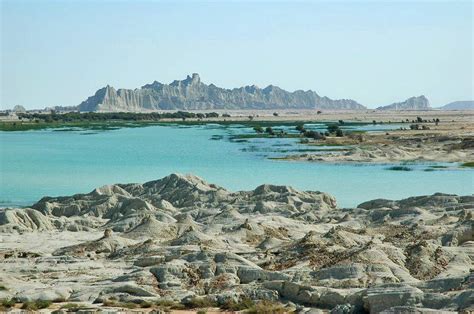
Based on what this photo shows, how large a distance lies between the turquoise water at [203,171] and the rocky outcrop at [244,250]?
21.0 ft

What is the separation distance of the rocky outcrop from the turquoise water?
641 cm

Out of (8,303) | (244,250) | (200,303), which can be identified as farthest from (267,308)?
(244,250)

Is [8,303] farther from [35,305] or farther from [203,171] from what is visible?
[203,171]

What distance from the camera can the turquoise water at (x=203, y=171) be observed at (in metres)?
42.4

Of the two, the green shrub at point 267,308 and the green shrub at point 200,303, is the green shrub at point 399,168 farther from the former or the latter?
the green shrub at point 200,303

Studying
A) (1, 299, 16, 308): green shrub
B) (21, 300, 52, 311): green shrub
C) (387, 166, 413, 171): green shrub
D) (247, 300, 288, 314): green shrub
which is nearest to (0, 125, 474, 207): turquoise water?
(387, 166, 413, 171): green shrub

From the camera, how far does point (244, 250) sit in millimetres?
23422

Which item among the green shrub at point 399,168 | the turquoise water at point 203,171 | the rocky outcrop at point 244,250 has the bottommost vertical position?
the green shrub at point 399,168

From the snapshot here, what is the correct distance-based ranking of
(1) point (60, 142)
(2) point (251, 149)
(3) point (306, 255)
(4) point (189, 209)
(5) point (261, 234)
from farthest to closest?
(1) point (60, 142)
(2) point (251, 149)
(4) point (189, 209)
(5) point (261, 234)
(3) point (306, 255)

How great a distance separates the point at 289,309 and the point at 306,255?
4.41m

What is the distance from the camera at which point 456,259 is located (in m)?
20.1

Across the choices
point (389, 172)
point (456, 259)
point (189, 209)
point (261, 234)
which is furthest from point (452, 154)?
point (456, 259)

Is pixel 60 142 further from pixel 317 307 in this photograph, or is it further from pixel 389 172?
pixel 317 307

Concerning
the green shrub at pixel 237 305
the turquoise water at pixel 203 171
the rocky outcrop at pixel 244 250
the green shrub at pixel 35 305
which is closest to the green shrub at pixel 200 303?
the rocky outcrop at pixel 244 250
